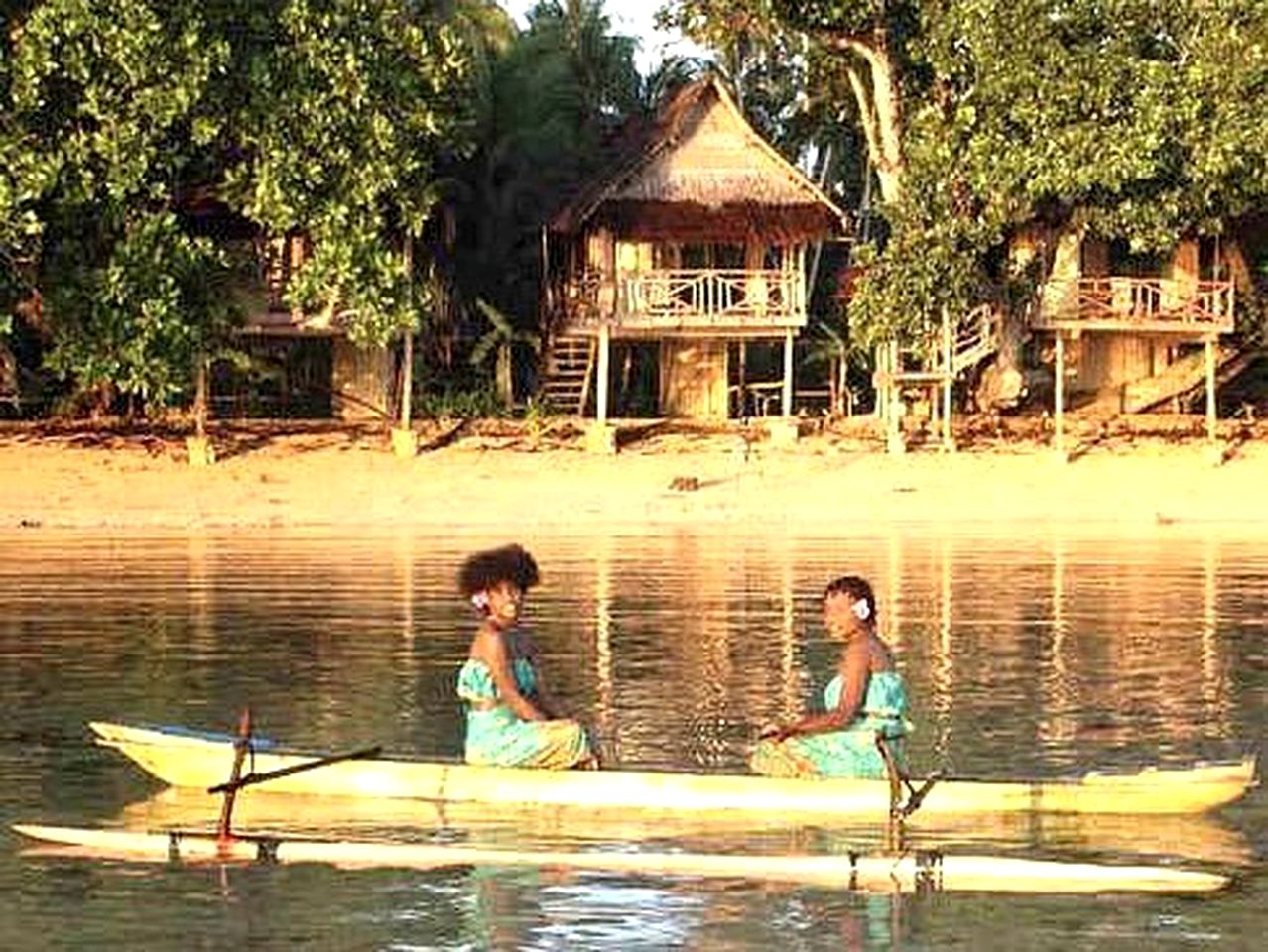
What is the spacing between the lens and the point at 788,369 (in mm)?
41562

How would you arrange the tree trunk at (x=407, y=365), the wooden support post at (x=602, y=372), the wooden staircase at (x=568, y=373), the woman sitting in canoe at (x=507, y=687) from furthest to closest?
the wooden staircase at (x=568, y=373) → the wooden support post at (x=602, y=372) → the tree trunk at (x=407, y=365) → the woman sitting in canoe at (x=507, y=687)

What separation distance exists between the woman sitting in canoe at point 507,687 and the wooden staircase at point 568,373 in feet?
100

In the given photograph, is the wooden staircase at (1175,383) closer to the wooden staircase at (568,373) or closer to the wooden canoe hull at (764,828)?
the wooden staircase at (568,373)

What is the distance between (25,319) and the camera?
39.4m

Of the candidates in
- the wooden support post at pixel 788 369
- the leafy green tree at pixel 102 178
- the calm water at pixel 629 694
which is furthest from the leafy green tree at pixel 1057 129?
the leafy green tree at pixel 102 178

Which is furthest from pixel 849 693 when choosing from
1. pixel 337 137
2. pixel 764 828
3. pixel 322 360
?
pixel 322 360

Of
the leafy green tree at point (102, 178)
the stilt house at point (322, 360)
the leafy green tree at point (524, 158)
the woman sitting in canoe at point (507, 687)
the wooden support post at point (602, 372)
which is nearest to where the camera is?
the woman sitting in canoe at point (507, 687)

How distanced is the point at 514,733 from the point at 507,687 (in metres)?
0.22

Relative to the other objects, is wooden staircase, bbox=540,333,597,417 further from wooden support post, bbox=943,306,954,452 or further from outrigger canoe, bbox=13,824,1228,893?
outrigger canoe, bbox=13,824,1228,893

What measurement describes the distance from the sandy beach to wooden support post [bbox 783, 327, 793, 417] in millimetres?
1068

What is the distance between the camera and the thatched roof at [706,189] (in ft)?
139

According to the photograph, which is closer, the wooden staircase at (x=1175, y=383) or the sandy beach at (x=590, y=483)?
the sandy beach at (x=590, y=483)

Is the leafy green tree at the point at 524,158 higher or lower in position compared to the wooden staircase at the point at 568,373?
higher

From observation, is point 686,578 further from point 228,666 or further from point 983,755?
point 983,755
